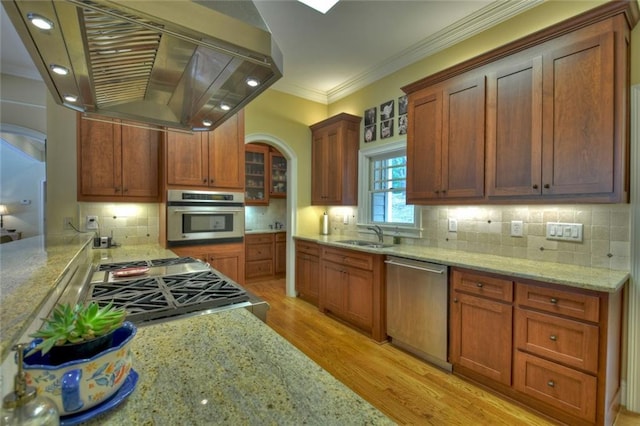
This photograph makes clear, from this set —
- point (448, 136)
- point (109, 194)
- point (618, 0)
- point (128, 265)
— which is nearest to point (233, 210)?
point (109, 194)

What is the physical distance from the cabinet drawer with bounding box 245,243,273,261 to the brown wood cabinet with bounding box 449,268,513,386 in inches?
138

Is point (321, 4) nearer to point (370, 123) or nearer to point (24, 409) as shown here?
point (370, 123)

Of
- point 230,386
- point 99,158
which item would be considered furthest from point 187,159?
point 230,386

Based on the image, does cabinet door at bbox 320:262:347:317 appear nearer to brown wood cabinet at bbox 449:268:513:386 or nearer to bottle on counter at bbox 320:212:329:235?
bottle on counter at bbox 320:212:329:235

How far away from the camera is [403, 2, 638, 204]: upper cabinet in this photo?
5.66 feet

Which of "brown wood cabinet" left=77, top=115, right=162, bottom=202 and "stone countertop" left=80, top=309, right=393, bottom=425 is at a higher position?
"brown wood cabinet" left=77, top=115, right=162, bottom=202

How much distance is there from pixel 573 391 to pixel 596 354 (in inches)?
10.7

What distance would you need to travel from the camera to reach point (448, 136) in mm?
2535

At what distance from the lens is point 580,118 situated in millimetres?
1829

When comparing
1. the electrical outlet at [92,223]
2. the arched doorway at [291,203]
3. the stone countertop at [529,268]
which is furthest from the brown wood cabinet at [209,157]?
the stone countertop at [529,268]

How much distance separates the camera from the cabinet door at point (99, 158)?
269 centimetres

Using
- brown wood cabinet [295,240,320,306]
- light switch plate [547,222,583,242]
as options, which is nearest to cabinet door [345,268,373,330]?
brown wood cabinet [295,240,320,306]

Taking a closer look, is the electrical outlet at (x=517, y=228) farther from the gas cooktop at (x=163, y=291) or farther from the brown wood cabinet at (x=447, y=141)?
the gas cooktop at (x=163, y=291)

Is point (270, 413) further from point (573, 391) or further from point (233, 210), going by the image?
point (233, 210)
